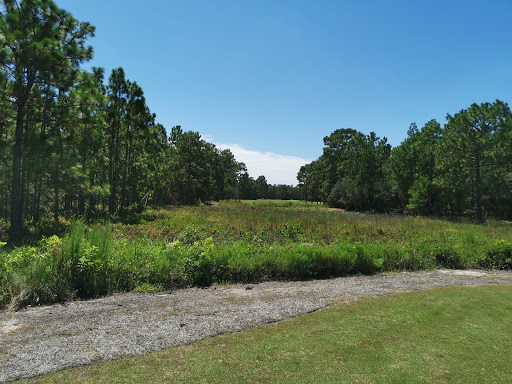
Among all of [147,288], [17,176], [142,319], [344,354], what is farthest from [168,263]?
[17,176]

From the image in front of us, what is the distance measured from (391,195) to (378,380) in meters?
40.3

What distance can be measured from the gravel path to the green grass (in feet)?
0.90

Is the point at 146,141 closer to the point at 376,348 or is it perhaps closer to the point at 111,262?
the point at 111,262

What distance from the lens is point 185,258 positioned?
21.5 feet

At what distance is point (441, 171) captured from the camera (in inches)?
1252

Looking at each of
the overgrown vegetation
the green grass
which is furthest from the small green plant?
the green grass

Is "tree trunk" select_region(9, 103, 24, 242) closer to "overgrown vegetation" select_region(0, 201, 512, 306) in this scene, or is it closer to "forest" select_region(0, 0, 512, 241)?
"forest" select_region(0, 0, 512, 241)

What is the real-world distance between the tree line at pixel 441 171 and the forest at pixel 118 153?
0.37 feet

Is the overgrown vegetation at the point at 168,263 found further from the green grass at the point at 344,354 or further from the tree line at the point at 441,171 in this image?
the tree line at the point at 441,171

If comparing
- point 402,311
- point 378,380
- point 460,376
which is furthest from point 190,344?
point 402,311

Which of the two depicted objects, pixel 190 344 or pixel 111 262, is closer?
pixel 190 344

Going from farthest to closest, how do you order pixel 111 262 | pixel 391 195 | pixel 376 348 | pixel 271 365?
pixel 391 195
pixel 111 262
pixel 376 348
pixel 271 365

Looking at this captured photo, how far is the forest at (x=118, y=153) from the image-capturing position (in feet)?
38.1

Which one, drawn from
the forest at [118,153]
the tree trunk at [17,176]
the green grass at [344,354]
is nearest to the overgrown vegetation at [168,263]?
the green grass at [344,354]
